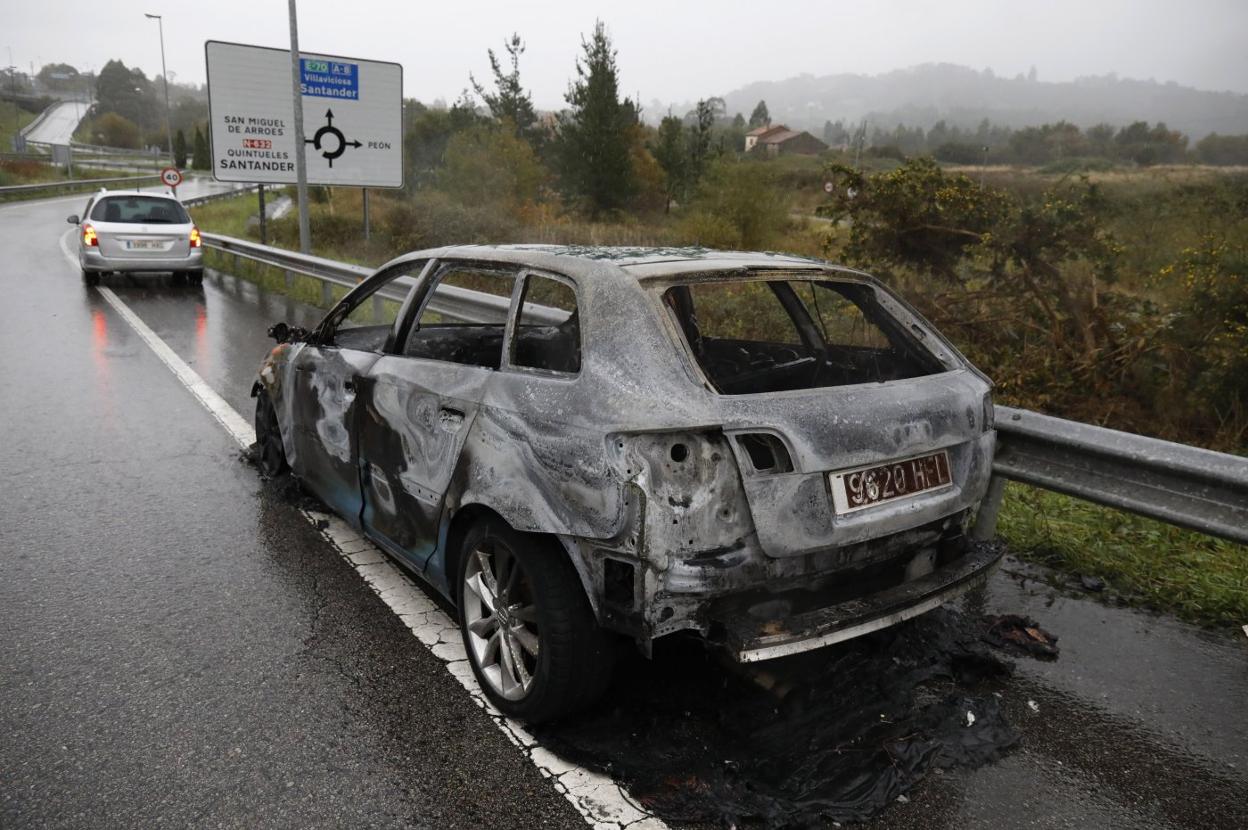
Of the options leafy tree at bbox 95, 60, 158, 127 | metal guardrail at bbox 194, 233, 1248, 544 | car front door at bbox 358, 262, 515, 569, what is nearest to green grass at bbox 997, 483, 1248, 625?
metal guardrail at bbox 194, 233, 1248, 544

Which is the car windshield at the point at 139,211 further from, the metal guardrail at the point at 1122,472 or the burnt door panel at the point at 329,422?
the metal guardrail at the point at 1122,472

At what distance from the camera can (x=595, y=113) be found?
172 feet

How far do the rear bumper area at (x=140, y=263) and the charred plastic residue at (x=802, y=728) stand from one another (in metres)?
14.2

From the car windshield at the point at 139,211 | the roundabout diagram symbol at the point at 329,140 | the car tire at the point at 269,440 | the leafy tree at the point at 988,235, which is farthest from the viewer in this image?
the roundabout diagram symbol at the point at 329,140

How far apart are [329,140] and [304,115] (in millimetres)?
681

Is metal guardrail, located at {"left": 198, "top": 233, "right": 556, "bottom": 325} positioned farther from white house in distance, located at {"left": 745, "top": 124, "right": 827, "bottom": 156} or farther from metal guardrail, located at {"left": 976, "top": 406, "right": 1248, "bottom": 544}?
white house in distance, located at {"left": 745, "top": 124, "right": 827, "bottom": 156}

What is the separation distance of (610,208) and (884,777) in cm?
5250

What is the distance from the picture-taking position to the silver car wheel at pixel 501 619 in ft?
9.43

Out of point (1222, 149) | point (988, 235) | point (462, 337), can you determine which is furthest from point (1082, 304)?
point (1222, 149)

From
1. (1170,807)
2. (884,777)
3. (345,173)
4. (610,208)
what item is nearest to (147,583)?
(884,777)

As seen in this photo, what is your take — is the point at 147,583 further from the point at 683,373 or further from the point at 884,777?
the point at 884,777

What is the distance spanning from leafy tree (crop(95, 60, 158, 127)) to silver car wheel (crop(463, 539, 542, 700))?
159 meters

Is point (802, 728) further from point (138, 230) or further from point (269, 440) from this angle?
point (138, 230)

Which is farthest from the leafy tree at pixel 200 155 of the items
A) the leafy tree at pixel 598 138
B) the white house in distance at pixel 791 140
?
the white house in distance at pixel 791 140
